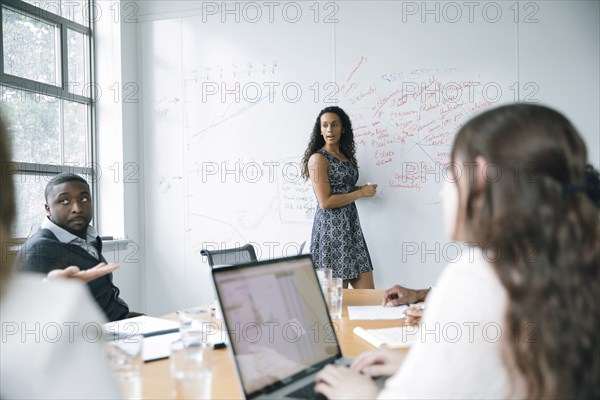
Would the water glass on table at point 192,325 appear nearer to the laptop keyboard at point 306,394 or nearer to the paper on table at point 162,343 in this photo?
the paper on table at point 162,343

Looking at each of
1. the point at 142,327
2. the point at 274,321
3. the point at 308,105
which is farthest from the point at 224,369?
the point at 308,105

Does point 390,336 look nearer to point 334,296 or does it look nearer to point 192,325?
point 334,296

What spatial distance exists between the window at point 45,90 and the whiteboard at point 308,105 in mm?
462

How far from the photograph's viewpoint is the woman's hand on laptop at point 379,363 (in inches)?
43.9

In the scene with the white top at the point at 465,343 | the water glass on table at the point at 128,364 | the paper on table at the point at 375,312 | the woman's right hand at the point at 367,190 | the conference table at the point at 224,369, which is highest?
the woman's right hand at the point at 367,190

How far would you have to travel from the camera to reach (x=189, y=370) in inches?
44.4

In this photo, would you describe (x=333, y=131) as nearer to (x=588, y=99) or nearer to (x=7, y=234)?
(x=588, y=99)

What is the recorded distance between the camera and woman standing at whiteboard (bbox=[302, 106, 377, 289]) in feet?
10.7

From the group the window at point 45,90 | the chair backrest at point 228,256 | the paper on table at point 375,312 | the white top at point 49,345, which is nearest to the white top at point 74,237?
the chair backrest at point 228,256

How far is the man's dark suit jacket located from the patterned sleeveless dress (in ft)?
4.47

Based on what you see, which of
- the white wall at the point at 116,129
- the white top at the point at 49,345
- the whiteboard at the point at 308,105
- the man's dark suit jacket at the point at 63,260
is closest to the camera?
the white top at the point at 49,345

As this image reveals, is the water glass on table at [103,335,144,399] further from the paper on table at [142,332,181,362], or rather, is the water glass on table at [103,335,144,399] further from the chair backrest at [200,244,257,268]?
the chair backrest at [200,244,257,268]

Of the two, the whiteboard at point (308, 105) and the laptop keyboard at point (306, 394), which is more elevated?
the whiteboard at point (308, 105)

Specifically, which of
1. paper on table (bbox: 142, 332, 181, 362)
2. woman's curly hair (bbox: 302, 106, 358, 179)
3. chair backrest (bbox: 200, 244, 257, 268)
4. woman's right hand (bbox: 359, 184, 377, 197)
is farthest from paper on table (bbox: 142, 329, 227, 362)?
woman's curly hair (bbox: 302, 106, 358, 179)
